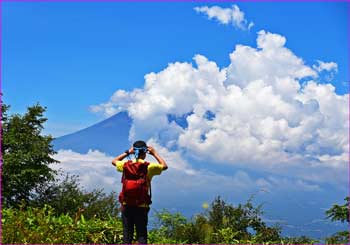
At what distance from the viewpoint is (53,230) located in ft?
31.9

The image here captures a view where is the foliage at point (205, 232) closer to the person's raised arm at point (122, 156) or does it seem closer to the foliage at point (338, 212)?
the person's raised arm at point (122, 156)

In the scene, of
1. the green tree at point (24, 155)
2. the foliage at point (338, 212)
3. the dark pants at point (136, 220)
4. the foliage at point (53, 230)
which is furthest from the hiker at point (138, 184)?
the green tree at point (24, 155)

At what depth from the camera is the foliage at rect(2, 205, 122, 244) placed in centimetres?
891

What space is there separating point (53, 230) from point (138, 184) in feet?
7.71

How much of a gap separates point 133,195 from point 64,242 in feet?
6.64

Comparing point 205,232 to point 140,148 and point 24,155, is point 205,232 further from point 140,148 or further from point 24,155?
point 24,155

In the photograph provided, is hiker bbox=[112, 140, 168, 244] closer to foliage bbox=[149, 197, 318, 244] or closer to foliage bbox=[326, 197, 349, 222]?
foliage bbox=[149, 197, 318, 244]

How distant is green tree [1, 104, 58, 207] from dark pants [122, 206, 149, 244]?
29.0 meters

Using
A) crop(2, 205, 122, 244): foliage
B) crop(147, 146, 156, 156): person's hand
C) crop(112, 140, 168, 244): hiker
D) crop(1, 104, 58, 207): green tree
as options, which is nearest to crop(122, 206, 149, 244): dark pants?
crop(112, 140, 168, 244): hiker

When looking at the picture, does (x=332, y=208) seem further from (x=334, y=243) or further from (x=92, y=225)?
(x=92, y=225)

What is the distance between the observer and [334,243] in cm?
1106

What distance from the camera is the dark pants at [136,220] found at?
833cm


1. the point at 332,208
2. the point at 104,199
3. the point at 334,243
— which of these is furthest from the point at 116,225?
the point at 104,199

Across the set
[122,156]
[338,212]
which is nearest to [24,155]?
[338,212]
